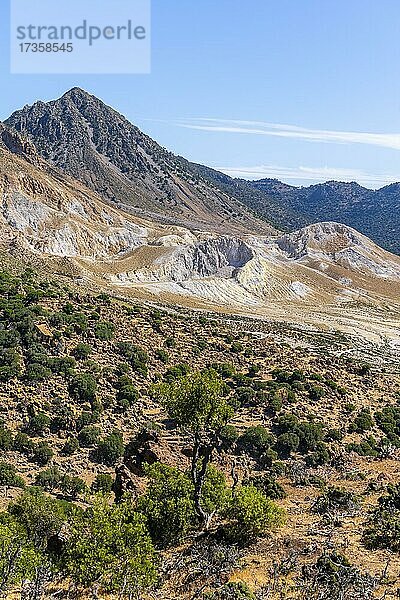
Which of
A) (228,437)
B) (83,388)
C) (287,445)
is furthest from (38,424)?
(287,445)

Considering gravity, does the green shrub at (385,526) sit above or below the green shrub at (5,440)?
above

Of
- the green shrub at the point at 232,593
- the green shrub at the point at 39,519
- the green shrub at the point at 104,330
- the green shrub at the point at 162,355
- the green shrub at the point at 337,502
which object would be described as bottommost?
the green shrub at the point at 337,502

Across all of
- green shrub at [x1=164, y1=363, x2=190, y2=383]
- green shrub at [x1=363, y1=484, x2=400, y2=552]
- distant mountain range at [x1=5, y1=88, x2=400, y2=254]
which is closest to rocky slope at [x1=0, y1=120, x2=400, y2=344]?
green shrub at [x1=164, y1=363, x2=190, y2=383]

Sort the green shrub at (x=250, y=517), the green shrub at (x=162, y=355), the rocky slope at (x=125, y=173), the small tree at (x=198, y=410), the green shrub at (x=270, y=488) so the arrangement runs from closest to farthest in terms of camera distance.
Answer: the green shrub at (x=250, y=517)
the small tree at (x=198, y=410)
the green shrub at (x=270, y=488)
the green shrub at (x=162, y=355)
the rocky slope at (x=125, y=173)

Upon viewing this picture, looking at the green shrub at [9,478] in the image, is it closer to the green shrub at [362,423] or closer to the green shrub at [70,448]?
the green shrub at [70,448]

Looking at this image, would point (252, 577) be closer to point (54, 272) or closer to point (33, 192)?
point (54, 272)

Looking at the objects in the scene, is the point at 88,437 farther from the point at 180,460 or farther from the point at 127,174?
the point at 127,174

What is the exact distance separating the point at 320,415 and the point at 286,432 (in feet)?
13.7

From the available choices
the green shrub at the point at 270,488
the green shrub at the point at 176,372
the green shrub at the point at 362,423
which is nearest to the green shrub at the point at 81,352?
the green shrub at the point at 176,372

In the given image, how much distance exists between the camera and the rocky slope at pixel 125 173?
161 meters

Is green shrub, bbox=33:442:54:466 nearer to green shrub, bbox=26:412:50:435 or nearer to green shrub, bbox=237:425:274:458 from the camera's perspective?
green shrub, bbox=26:412:50:435

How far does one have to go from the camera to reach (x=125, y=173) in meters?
178

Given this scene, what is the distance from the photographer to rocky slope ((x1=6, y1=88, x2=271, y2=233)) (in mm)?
161250

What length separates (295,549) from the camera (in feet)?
46.4
